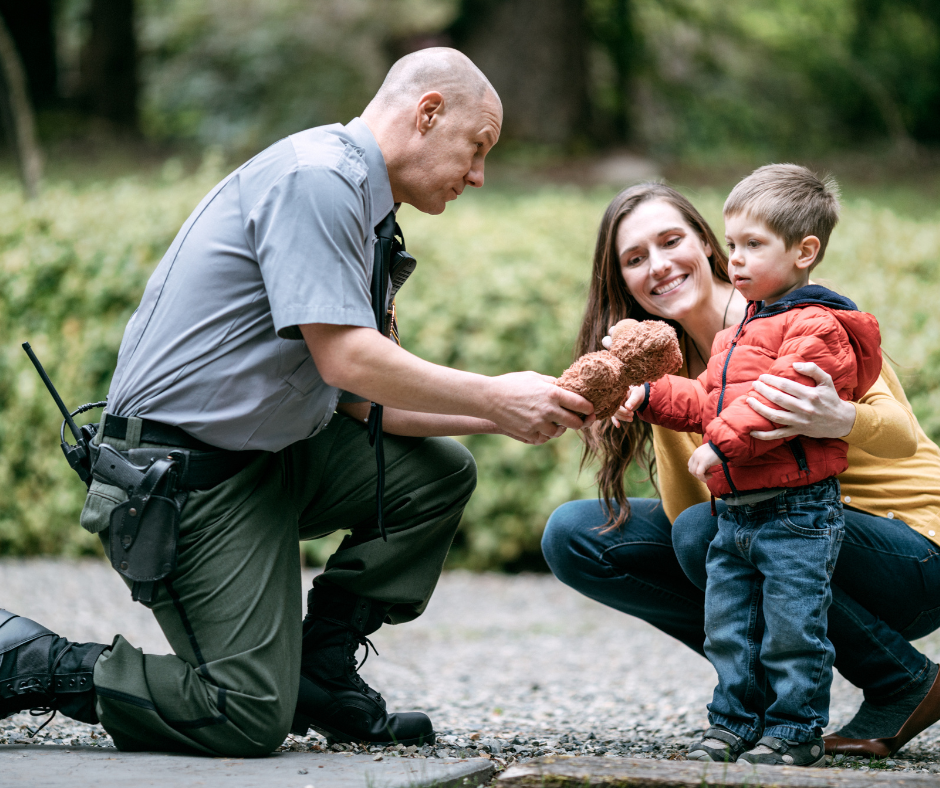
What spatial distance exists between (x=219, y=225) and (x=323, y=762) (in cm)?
127

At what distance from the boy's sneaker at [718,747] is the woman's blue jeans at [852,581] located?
1.52 feet

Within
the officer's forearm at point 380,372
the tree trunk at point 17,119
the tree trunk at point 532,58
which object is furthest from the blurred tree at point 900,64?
the officer's forearm at point 380,372

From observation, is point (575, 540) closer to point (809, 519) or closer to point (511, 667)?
point (809, 519)

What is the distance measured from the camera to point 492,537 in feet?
18.0

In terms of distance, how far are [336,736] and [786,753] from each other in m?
1.13

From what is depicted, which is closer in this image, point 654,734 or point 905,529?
point 905,529

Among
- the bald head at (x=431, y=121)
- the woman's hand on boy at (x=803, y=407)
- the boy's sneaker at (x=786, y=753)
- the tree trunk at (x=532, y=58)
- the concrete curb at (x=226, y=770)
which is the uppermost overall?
the tree trunk at (x=532, y=58)

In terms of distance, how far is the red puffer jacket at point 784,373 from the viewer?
2.30 meters

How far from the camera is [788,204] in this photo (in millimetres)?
2391

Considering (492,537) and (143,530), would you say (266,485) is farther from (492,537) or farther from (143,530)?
(492,537)

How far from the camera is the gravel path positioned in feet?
9.33

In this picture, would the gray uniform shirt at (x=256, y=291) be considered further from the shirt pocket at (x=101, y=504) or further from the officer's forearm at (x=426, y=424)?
the officer's forearm at (x=426, y=424)

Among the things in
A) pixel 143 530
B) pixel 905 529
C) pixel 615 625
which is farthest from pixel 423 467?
pixel 615 625

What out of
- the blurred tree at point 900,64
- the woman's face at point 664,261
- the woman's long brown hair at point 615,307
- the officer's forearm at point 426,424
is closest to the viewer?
the officer's forearm at point 426,424
